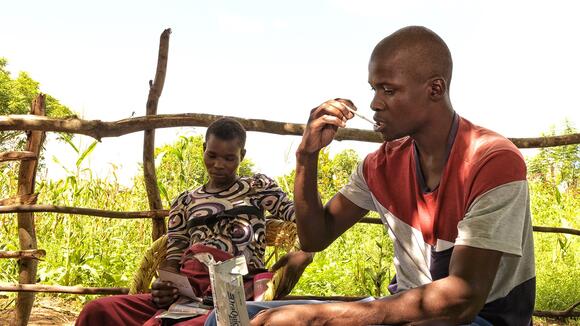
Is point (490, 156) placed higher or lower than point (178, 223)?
higher

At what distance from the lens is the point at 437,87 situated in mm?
1852

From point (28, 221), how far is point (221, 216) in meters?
1.46

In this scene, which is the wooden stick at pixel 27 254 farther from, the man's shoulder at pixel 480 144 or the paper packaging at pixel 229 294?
the man's shoulder at pixel 480 144

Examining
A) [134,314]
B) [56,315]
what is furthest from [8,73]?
[134,314]

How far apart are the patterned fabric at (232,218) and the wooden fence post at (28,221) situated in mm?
1086

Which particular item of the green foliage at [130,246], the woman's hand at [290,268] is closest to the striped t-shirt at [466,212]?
the woman's hand at [290,268]

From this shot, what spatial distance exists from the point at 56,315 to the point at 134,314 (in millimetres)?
2196

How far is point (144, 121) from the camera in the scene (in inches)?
131

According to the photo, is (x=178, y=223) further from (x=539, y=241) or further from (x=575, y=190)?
(x=575, y=190)

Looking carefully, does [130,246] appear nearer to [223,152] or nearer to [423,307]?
[223,152]

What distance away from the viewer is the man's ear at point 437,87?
1852 mm

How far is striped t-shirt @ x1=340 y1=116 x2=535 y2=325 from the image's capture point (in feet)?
5.35

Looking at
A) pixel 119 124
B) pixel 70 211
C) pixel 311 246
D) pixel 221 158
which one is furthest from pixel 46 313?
pixel 311 246

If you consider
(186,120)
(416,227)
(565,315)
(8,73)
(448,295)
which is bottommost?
(565,315)
